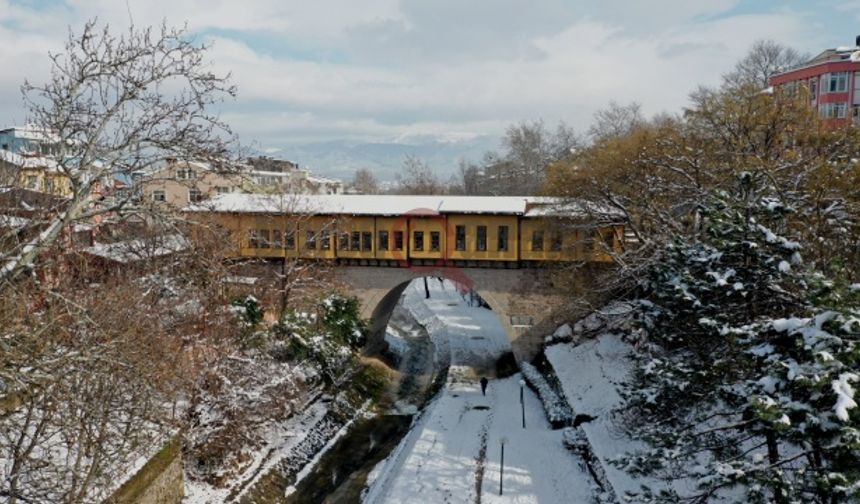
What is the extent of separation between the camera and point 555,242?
87.4 ft

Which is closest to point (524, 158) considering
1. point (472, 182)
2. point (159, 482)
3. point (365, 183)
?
Answer: point (472, 182)

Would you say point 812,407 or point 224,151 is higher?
point 224,151

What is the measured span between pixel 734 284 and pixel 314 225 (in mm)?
20997

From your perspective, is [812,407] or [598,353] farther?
[598,353]

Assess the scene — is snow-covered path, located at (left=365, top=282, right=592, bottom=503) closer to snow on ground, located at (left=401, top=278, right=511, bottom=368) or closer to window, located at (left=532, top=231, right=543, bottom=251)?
snow on ground, located at (left=401, top=278, right=511, bottom=368)

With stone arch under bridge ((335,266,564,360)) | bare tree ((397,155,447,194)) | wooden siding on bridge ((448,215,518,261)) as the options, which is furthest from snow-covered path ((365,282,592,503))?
bare tree ((397,155,447,194))

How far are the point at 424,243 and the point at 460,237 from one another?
1.53 metres

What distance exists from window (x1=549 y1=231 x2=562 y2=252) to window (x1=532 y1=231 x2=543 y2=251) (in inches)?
16.9

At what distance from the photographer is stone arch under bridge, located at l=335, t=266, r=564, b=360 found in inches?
1084

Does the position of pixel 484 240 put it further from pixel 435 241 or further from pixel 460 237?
pixel 435 241

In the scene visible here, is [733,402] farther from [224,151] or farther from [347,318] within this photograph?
[347,318]

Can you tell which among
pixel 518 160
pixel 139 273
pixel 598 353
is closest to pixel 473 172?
pixel 518 160

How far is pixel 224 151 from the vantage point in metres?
7.40

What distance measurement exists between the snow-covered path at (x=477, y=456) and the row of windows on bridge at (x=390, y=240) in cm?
560
